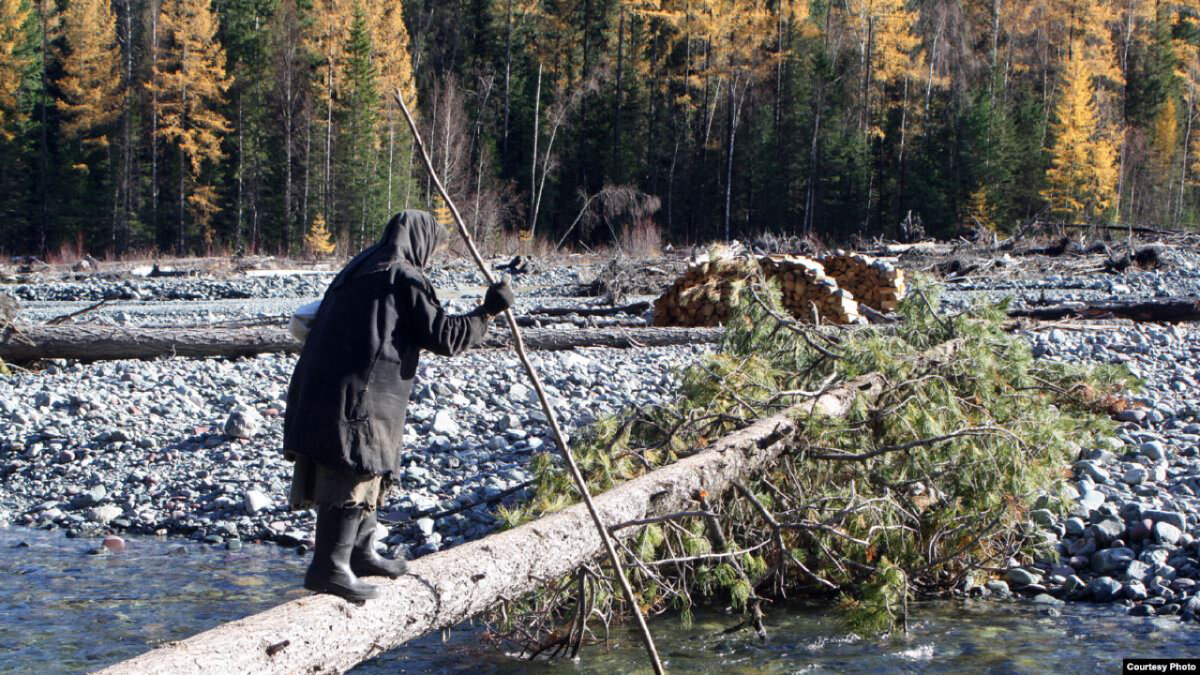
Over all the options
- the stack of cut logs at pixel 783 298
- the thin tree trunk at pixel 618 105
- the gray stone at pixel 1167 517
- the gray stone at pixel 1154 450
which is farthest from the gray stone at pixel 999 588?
the thin tree trunk at pixel 618 105

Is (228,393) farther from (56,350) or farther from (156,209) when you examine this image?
(156,209)

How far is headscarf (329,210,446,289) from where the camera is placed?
3898 millimetres

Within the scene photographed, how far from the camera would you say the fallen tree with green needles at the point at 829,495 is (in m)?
5.23

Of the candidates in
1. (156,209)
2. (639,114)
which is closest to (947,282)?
(639,114)

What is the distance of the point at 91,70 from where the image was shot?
47.9 metres

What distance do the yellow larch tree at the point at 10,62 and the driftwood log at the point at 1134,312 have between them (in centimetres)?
4707

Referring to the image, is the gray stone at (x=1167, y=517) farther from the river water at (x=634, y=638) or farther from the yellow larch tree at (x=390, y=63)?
the yellow larch tree at (x=390, y=63)

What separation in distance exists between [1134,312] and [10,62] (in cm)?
4842

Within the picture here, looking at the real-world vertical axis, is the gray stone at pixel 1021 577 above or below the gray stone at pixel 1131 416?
below

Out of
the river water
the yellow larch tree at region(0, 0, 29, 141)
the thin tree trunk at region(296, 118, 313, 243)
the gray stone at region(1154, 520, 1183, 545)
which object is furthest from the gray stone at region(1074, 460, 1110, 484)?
the yellow larch tree at region(0, 0, 29, 141)

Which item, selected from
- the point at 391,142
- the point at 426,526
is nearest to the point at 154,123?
the point at 391,142

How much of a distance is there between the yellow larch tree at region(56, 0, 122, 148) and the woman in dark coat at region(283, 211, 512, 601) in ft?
161

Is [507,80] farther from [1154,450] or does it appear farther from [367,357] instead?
[367,357]

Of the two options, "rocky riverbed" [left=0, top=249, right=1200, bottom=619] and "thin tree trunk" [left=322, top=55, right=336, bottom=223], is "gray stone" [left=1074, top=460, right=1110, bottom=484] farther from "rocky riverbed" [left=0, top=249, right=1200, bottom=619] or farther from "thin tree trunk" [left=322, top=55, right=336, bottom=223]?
"thin tree trunk" [left=322, top=55, right=336, bottom=223]
